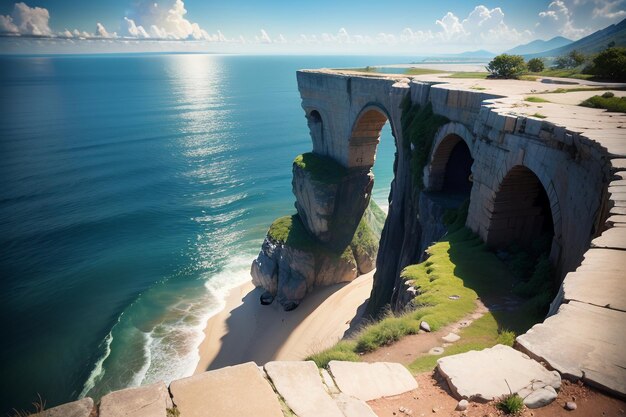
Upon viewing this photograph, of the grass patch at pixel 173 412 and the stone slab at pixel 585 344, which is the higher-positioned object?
A: the stone slab at pixel 585 344

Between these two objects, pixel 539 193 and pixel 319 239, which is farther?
pixel 319 239

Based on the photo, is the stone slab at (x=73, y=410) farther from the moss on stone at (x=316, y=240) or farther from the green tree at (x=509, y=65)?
the green tree at (x=509, y=65)

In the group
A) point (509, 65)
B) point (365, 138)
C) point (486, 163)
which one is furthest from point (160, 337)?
point (509, 65)

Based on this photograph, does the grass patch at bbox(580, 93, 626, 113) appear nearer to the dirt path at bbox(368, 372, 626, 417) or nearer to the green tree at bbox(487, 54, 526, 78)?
the dirt path at bbox(368, 372, 626, 417)

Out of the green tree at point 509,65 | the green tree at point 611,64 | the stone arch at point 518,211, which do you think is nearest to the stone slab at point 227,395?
the stone arch at point 518,211

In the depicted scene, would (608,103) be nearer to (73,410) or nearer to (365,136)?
(73,410)

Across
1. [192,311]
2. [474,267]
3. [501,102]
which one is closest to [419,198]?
[501,102]

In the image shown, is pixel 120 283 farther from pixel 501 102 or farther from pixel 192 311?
pixel 501 102
